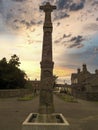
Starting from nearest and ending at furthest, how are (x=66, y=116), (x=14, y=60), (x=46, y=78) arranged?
1. (x=46, y=78)
2. (x=66, y=116)
3. (x=14, y=60)

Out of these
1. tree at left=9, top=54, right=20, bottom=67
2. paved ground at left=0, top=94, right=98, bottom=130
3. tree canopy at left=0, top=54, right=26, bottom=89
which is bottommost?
paved ground at left=0, top=94, right=98, bottom=130

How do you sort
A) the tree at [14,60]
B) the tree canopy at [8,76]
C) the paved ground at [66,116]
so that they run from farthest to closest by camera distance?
the tree at [14,60]
the tree canopy at [8,76]
the paved ground at [66,116]

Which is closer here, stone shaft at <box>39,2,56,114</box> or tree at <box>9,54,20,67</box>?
stone shaft at <box>39,2,56,114</box>

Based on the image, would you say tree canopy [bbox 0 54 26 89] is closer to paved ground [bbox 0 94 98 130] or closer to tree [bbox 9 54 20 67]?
tree [bbox 9 54 20 67]

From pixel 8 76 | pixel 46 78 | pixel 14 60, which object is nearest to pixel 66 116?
Answer: pixel 46 78

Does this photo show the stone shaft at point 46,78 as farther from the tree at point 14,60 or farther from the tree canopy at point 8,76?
the tree at point 14,60

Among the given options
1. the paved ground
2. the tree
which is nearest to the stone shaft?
the paved ground

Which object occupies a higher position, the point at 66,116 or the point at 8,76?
the point at 8,76

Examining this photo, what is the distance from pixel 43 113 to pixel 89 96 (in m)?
44.3

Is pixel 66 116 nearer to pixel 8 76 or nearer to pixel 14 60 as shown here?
pixel 8 76

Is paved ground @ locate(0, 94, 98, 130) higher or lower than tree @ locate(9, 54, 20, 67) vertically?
lower

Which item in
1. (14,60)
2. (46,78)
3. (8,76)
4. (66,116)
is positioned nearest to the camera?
(46,78)

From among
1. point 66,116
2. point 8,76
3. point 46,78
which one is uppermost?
point 8,76

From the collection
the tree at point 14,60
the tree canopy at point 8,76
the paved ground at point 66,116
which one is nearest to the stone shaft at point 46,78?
the paved ground at point 66,116
